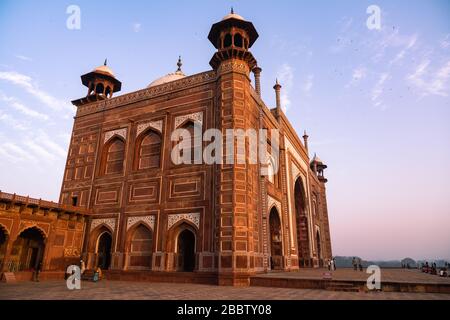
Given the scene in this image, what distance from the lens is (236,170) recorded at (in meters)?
12.9

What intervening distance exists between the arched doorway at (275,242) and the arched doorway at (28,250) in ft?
40.6

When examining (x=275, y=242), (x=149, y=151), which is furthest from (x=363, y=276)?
(x=149, y=151)

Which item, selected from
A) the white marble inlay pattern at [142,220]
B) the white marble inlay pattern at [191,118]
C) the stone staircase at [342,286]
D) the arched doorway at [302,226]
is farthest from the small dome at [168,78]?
the stone staircase at [342,286]

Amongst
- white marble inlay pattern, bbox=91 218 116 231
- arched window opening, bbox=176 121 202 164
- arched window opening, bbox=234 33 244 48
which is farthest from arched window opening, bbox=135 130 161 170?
arched window opening, bbox=234 33 244 48

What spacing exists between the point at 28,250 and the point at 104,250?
3858mm

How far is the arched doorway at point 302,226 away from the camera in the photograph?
23.3 meters

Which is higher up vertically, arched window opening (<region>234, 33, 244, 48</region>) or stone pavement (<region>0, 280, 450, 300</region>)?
arched window opening (<region>234, 33, 244, 48</region>)

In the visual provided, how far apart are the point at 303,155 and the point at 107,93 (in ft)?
56.2

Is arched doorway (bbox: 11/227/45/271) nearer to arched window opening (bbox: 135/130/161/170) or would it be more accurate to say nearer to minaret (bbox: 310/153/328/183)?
arched window opening (bbox: 135/130/161/170)

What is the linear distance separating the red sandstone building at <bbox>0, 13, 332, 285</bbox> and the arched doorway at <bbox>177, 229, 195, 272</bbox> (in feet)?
0.16

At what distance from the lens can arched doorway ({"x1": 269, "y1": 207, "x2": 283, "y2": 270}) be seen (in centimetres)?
1672

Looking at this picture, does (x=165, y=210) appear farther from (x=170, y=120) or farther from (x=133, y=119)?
(x=133, y=119)

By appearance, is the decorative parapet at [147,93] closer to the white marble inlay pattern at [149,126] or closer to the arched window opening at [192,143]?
the white marble inlay pattern at [149,126]
